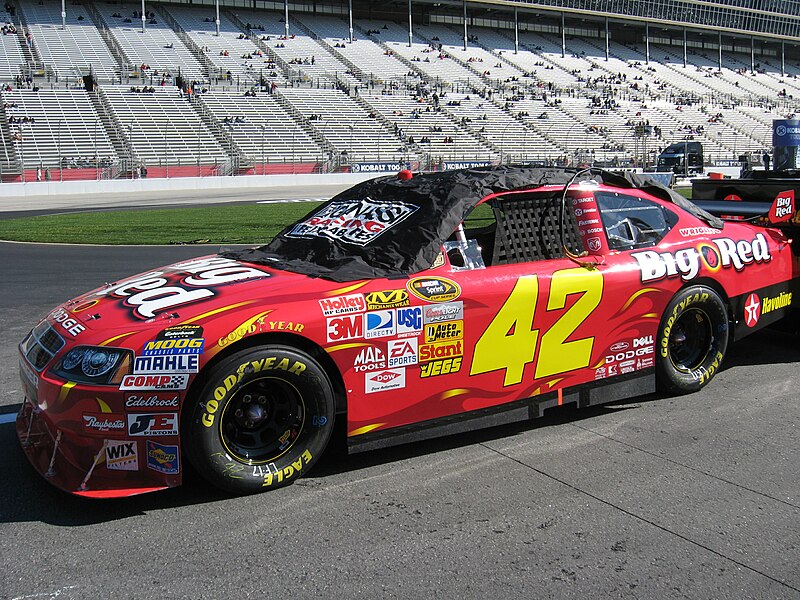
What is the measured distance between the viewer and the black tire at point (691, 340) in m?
5.06

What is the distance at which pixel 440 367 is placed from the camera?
4.06 metres

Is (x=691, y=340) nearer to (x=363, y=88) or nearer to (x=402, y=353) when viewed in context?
(x=402, y=353)

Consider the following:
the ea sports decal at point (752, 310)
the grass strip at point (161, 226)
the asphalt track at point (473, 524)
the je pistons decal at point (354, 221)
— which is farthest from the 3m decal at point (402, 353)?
the grass strip at point (161, 226)

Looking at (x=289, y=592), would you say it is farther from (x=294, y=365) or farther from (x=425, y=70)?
(x=425, y=70)

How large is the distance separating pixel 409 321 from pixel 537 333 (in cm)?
84

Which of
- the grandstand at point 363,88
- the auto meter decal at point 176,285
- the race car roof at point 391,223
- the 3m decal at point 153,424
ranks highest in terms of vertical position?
the grandstand at point 363,88

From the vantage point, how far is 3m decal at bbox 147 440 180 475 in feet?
11.4

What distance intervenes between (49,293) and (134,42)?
4686cm

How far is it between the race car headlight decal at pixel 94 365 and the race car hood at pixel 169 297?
0.08 meters

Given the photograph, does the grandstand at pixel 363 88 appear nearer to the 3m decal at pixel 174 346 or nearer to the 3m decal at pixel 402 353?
the 3m decal at pixel 402 353

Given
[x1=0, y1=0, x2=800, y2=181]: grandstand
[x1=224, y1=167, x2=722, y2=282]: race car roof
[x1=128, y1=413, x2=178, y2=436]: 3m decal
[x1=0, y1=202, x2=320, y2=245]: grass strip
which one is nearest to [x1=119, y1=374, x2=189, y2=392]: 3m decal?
[x1=128, y1=413, x2=178, y2=436]: 3m decal

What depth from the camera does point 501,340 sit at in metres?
4.26

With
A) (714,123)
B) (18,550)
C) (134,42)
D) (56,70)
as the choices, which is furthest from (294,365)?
(714,123)

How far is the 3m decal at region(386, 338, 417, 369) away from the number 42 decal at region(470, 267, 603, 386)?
371 mm
